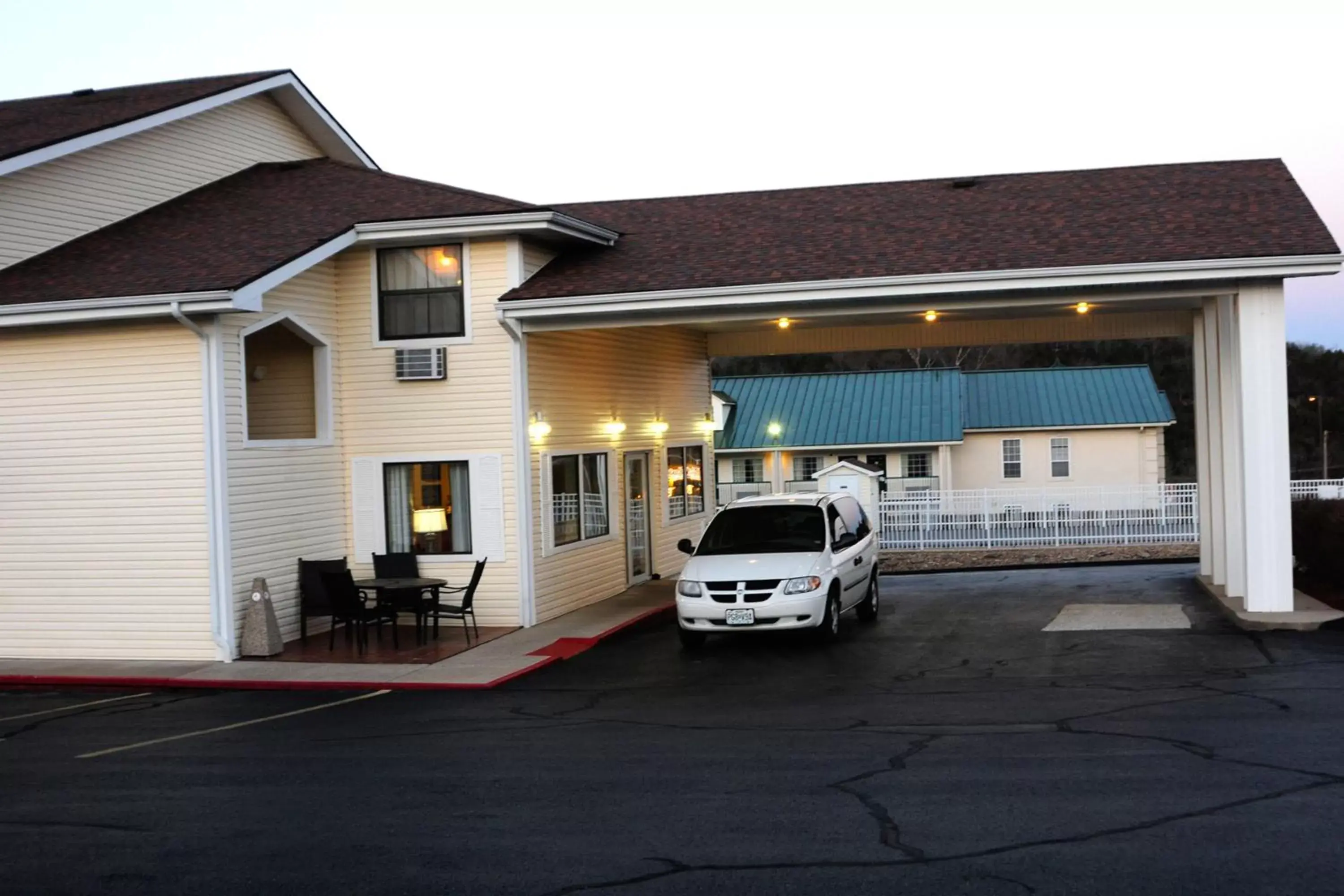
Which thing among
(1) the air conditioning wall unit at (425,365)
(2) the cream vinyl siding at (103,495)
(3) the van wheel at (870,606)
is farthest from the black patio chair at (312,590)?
(3) the van wheel at (870,606)

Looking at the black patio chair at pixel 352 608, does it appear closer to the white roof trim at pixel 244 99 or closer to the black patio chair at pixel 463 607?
the black patio chair at pixel 463 607

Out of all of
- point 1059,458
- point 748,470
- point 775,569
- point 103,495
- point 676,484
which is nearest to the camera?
point 775,569

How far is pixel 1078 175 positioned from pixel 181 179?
14.0 metres

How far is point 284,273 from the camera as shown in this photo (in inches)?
650

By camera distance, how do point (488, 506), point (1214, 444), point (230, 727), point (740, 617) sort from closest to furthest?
1. point (230, 727)
2. point (740, 617)
3. point (488, 506)
4. point (1214, 444)

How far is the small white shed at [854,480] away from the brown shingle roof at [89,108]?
780 inches

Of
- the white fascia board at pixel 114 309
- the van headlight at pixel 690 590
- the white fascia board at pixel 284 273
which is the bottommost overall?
the van headlight at pixel 690 590

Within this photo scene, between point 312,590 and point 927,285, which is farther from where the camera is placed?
point 312,590

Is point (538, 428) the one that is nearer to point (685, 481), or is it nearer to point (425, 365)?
point (425, 365)

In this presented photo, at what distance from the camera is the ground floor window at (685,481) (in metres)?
25.0

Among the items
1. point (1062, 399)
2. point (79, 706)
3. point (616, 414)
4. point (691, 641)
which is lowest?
point (79, 706)

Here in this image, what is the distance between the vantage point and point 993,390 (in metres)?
45.9

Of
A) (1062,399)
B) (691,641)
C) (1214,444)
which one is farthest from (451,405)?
(1062,399)

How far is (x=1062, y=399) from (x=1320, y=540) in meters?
25.5
